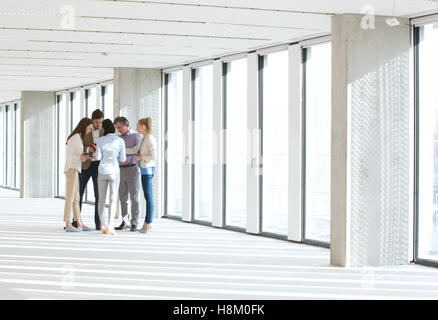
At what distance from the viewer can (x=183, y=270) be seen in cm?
629

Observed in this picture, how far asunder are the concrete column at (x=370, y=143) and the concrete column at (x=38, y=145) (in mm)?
10844

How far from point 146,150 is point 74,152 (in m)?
0.93

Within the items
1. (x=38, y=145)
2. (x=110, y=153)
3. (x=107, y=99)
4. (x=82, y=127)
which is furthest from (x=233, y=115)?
(x=38, y=145)

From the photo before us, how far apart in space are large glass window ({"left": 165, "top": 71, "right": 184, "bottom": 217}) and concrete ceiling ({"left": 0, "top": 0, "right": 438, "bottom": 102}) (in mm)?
514

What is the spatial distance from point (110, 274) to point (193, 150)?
16.2 ft

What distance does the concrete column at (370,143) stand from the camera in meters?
6.58

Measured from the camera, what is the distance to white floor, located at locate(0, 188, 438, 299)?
530 cm

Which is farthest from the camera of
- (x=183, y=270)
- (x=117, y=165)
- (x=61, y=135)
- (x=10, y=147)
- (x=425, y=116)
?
(x=10, y=147)

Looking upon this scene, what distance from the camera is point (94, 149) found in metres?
8.94

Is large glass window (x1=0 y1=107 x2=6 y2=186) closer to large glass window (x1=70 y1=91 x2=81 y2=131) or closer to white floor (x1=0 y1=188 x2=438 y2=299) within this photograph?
large glass window (x1=70 y1=91 x2=81 y2=131)

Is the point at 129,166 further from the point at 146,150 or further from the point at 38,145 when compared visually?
the point at 38,145

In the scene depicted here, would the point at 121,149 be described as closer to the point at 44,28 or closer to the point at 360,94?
the point at 44,28
